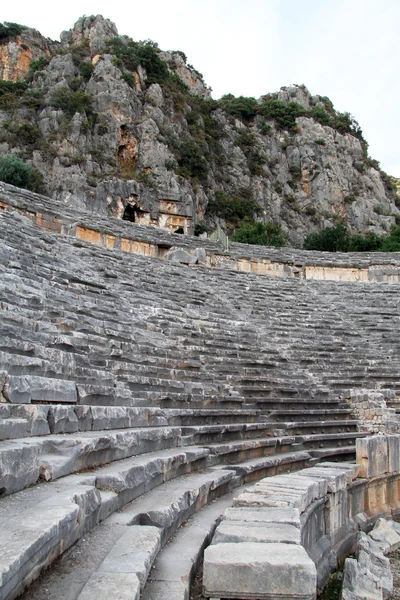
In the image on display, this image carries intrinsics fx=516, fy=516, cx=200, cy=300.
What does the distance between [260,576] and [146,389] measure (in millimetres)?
3992

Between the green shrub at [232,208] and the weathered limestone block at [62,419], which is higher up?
the green shrub at [232,208]

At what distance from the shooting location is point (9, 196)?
1332 centimetres

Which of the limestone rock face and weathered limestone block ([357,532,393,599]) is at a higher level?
the limestone rock face

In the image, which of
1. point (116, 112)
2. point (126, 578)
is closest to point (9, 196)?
point (126, 578)

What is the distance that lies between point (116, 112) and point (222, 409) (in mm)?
34536

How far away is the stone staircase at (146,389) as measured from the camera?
250 centimetres

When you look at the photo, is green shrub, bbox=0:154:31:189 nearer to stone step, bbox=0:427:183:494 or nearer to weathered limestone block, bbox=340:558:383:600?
stone step, bbox=0:427:183:494

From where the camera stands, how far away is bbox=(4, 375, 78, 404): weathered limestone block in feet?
11.5

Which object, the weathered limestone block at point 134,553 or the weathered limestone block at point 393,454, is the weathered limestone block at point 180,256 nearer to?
the weathered limestone block at point 393,454

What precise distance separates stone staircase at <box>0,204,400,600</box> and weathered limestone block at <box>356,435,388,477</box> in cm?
100

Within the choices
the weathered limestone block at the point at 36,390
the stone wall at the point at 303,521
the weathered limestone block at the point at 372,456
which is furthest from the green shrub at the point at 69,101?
the weathered limestone block at the point at 36,390

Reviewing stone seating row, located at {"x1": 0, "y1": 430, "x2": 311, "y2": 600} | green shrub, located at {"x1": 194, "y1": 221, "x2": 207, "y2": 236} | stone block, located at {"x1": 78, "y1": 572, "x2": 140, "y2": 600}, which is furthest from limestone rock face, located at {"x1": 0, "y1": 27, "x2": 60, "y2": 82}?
stone block, located at {"x1": 78, "y1": 572, "x2": 140, "y2": 600}

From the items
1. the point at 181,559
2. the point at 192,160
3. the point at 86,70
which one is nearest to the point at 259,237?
the point at 192,160

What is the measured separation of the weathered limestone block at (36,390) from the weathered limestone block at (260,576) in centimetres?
172
